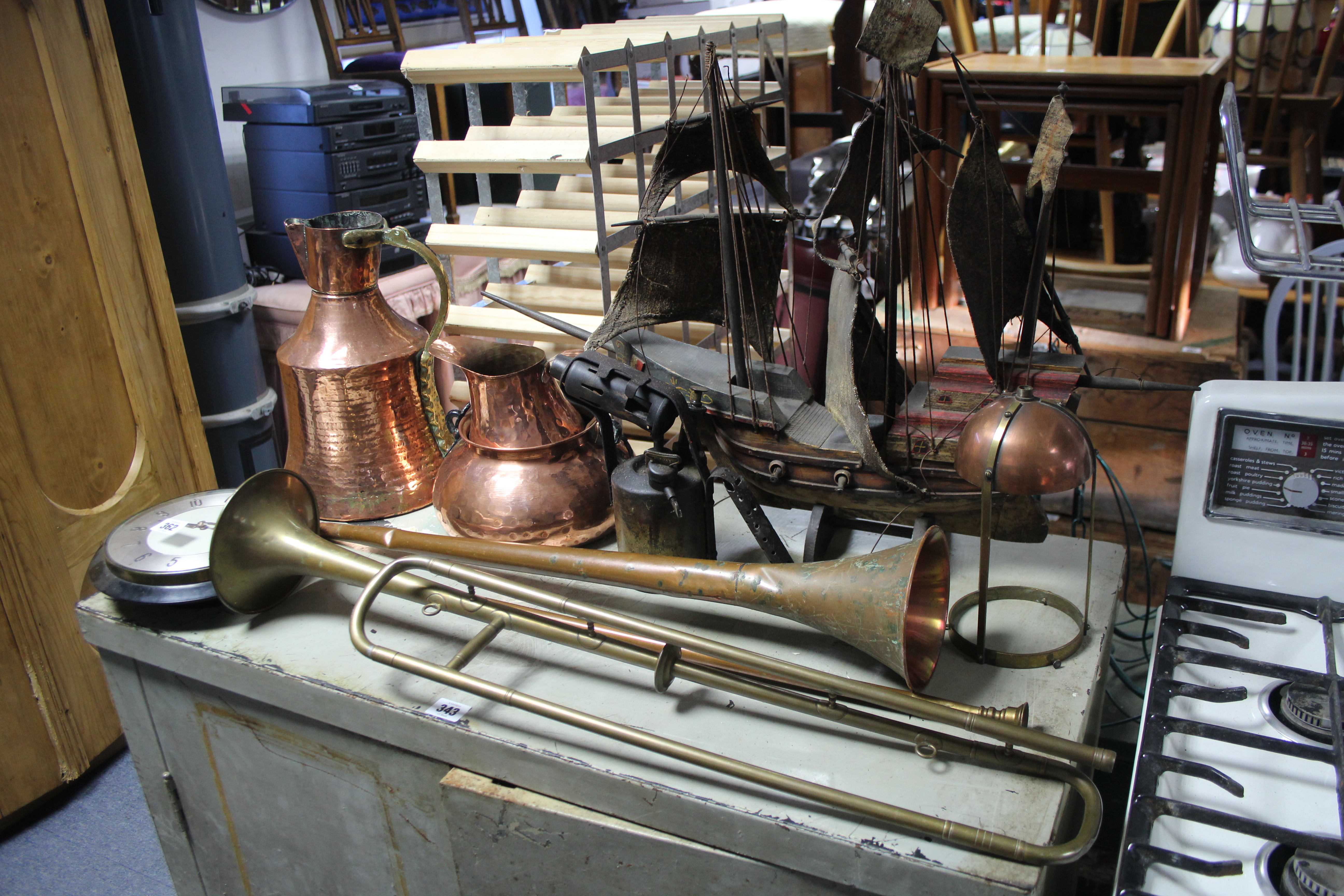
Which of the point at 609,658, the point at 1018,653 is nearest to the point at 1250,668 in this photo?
the point at 1018,653

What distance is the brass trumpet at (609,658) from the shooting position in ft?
→ 2.93

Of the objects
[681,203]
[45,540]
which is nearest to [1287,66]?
[681,203]

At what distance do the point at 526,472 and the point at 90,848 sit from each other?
1.26 metres

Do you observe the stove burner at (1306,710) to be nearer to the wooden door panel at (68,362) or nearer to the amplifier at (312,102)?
the wooden door panel at (68,362)

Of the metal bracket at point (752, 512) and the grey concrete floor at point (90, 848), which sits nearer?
the metal bracket at point (752, 512)

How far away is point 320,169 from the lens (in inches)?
99.8

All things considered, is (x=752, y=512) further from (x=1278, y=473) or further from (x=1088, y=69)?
(x=1088, y=69)

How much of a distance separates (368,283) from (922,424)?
33.1 inches

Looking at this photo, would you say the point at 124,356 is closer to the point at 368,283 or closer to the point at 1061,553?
the point at 368,283

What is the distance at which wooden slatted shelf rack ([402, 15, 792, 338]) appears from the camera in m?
1.60

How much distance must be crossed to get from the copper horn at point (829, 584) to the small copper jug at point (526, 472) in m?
0.09

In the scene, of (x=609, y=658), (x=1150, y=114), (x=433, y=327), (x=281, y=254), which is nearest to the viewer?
(x=609, y=658)

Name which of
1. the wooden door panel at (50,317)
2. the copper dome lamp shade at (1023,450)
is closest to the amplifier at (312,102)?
the wooden door panel at (50,317)

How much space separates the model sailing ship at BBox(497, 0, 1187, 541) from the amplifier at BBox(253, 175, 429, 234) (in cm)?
139
